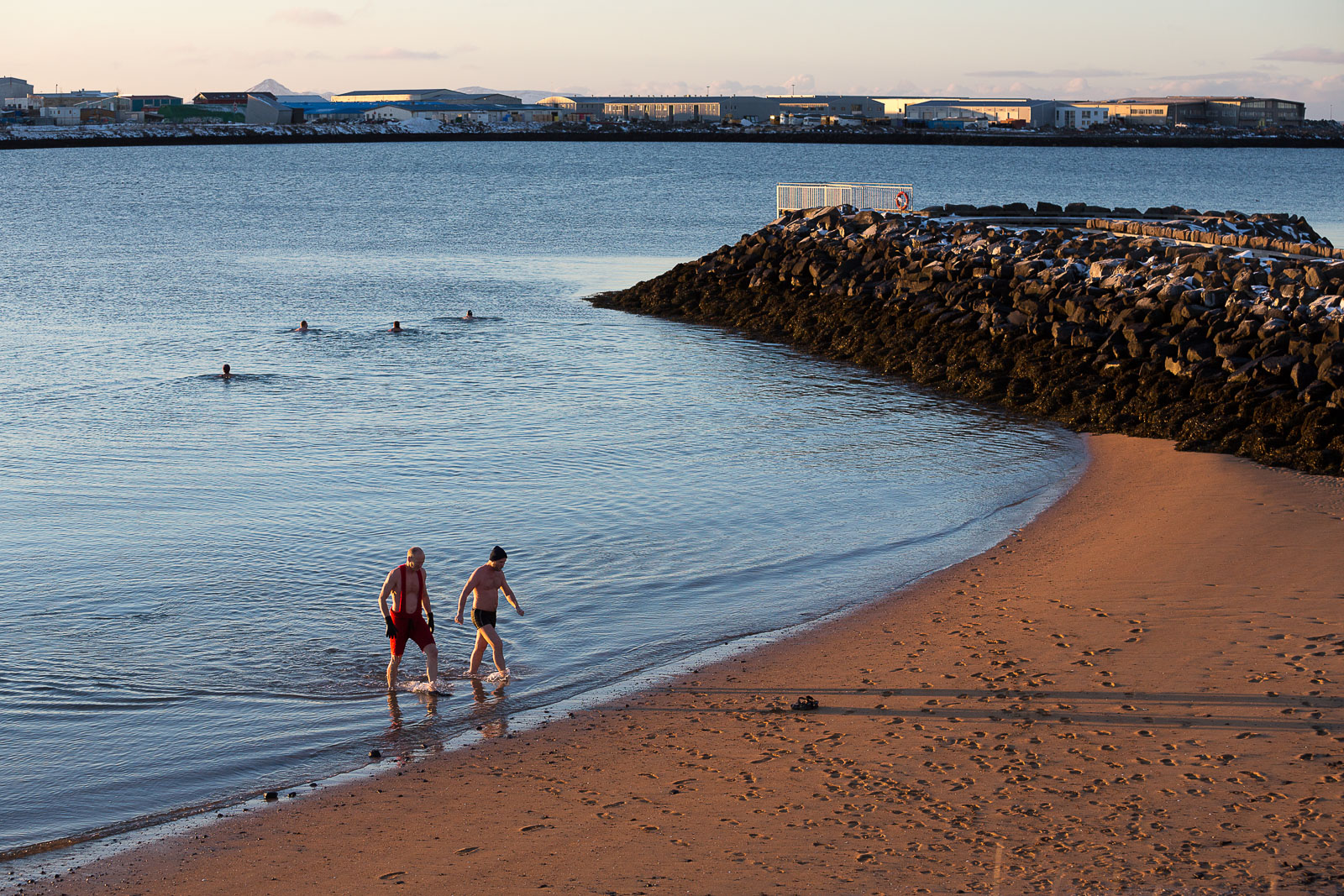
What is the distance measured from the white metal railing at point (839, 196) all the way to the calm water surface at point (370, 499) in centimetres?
638

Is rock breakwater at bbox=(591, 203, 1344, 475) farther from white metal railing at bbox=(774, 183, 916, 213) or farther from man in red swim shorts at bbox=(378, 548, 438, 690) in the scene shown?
man in red swim shorts at bbox=(378, 548, 438, 690)

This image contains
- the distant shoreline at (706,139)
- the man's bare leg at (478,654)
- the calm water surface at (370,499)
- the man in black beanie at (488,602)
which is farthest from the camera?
the distant shoreline at (706,139)

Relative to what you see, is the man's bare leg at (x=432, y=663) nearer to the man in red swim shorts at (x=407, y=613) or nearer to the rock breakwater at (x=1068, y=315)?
the man in red swim shorts at (x=407, y=613)

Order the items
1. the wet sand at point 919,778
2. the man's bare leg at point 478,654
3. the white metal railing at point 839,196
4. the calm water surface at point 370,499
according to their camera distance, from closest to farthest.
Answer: the wet sand at point 919,778, the calm water surface at point 370,499, the man's bare leg at point 478,654, the white metal railing at point 839,196

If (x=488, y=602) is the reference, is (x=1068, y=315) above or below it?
above

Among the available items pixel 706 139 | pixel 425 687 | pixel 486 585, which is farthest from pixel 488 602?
pixel 706 139

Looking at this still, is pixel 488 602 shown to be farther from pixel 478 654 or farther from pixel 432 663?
pixel 432 663

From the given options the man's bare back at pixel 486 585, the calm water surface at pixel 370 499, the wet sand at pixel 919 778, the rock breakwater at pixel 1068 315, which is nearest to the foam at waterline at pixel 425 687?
the calm water surface at pixel 370 499

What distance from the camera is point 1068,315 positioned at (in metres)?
25.4

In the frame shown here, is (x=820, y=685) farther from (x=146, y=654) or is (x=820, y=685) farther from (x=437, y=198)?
(x=437, y=198)

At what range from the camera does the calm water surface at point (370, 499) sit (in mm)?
10719

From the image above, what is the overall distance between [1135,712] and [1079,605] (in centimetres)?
280

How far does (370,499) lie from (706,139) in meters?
174

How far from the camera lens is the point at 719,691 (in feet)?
35.7
